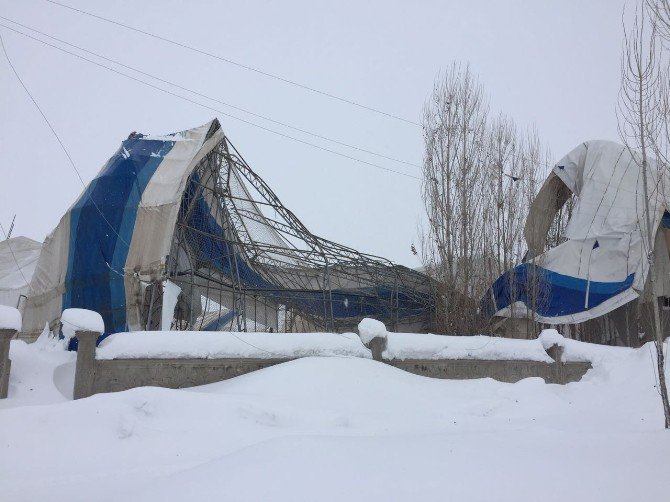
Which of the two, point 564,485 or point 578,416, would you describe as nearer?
point 564,485

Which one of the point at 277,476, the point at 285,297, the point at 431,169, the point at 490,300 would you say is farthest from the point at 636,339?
the point at 277,476

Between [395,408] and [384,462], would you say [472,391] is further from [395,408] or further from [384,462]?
[384,462]

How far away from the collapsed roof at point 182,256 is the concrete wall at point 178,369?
235cm

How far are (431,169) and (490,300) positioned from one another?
12.5 ft

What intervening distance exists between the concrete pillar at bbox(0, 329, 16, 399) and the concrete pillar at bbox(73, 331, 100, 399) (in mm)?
720

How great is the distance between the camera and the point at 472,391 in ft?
26.5

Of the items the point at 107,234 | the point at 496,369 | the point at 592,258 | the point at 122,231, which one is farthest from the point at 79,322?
the point at 592,258

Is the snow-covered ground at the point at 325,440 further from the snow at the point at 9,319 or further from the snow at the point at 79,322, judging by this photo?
the snow at the point at 79,322

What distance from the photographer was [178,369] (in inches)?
274

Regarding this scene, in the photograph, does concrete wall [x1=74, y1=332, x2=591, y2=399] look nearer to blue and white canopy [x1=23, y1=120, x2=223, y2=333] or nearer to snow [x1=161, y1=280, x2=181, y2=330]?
snow [x1=161, y1=280, x2=181, y2=330]

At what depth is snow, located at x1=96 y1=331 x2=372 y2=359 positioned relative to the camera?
679cm

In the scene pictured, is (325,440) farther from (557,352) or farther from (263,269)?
(263,269)

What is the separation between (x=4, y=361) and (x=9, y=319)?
0.50 m

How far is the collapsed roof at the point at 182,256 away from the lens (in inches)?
378
